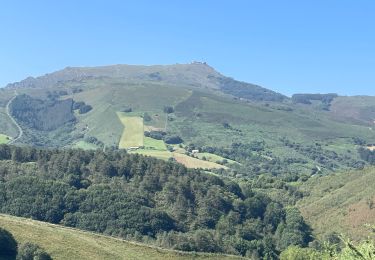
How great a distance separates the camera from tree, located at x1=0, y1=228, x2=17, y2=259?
68.2 metres

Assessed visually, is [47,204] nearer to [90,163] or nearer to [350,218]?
[90,163]

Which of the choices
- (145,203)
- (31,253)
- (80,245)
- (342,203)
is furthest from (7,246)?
(342,203)

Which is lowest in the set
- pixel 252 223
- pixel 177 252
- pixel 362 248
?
pixel 252 223

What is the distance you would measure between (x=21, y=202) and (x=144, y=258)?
50436 millimetres

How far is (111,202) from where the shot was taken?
123 m

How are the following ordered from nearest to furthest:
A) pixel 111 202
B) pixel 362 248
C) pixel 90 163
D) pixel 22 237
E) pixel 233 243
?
pixel 362 248 → pixel 22 237 → pixel 233 243 → pixel 111 202 → pixel 90 163

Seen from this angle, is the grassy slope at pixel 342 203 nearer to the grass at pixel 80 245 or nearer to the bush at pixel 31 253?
the grass at pixel 80 245

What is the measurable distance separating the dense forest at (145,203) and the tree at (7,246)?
2923 centimetres

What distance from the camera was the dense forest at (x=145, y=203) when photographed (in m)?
115

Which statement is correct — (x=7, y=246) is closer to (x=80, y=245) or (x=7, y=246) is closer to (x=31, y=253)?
(x=31, y=253)

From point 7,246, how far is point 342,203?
350ft

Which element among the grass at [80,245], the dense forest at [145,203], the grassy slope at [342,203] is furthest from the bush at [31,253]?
the grassy slope at [342,203]

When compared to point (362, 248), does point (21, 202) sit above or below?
below

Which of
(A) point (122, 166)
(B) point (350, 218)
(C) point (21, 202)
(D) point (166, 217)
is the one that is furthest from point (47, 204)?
(B) point (350, 218)
